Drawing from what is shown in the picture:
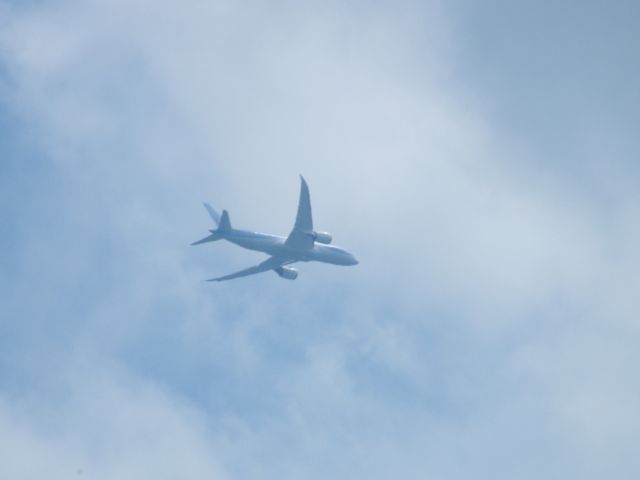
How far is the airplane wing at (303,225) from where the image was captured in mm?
72250

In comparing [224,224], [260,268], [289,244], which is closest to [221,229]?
[224,224]

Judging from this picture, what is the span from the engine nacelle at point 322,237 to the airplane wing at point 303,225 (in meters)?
0.90

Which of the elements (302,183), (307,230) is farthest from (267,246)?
(302,183)

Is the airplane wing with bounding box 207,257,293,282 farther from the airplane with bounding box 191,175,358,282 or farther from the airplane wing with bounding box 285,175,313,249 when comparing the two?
the airplane wing with bounding box 285,175,313,249

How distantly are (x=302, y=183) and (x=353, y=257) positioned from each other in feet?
63.8

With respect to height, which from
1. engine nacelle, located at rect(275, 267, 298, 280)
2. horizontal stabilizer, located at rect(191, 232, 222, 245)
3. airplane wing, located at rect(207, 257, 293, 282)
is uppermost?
engine nacelle, located at rect(275, 267, 298, 280)

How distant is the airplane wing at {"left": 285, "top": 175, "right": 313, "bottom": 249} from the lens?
72.2 metres

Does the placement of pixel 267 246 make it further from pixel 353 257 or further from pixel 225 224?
pixel 353 257

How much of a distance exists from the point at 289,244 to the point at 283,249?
1212 mm

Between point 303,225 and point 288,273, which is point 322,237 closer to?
point 303,225

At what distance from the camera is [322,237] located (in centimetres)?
7950

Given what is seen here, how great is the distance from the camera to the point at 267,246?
78000 millimetres

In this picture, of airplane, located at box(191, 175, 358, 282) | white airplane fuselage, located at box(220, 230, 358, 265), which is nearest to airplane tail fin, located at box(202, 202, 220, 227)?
airplane, located at box(191, 175, 358, 282)

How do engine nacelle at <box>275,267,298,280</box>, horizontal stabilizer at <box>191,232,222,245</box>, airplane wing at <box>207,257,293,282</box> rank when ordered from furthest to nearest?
1. engine nacelle at <box>275,267,298,280</box>
2. airplane wing at <box>207,257,293,282</box>
3. horizontal stabilizer at <box>191,232,222,245</box>
